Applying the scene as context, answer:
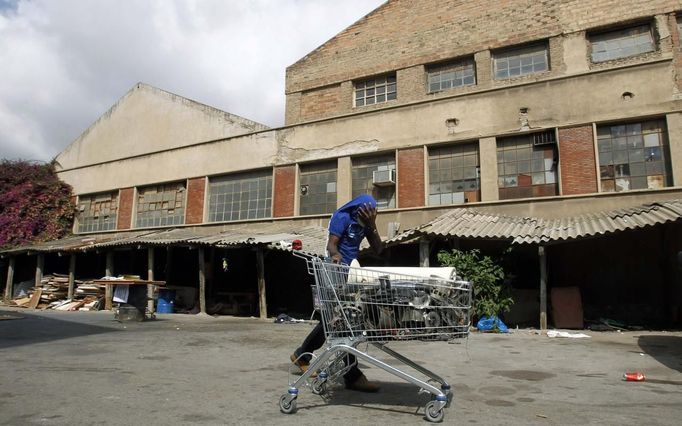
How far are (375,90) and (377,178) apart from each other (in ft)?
12.3

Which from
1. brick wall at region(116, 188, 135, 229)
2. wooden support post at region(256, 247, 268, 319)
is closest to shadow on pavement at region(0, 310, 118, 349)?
wooden support post at region(256, 247, 268, 319)

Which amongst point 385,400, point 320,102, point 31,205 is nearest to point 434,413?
point 385,400

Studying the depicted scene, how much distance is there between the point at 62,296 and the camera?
20188mm

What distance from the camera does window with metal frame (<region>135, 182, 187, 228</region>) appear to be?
69.6 feet

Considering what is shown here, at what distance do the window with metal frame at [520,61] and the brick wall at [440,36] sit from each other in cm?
28

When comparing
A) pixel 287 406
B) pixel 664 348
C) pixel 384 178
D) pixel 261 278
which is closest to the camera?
pixel 287 406

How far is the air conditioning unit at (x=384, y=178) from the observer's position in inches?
639

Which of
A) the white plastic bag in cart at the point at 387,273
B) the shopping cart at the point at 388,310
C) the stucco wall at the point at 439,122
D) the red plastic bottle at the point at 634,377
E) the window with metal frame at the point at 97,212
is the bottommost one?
the red plastic bottle at the point at 634,377

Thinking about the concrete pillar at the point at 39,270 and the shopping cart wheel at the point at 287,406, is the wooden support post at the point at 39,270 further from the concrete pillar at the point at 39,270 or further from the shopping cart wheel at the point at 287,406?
the shopping cart wheel at the point at 287,406

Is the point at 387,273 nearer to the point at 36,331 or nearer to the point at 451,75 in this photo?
the point at 36,331

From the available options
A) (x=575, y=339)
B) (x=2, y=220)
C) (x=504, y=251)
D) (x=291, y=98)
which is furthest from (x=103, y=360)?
(x=2, y=220)

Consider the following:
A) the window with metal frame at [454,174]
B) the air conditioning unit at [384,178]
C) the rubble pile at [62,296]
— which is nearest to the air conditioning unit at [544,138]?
the window with metal frame at [454,174]

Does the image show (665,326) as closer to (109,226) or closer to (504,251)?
(504,251)

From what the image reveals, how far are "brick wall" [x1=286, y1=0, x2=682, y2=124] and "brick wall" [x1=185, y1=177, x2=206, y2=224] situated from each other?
193 inches
